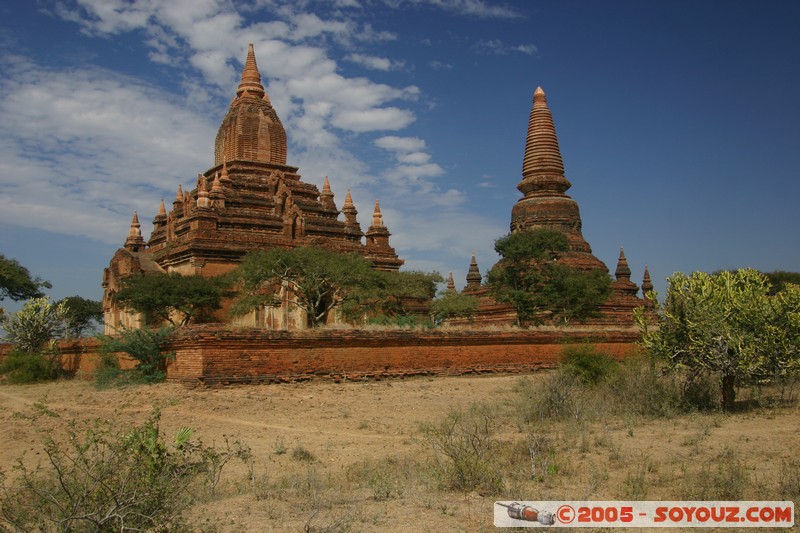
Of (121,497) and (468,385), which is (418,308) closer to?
(468,385)

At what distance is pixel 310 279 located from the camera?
19.3 m

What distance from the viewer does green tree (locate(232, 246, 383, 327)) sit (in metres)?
19.3

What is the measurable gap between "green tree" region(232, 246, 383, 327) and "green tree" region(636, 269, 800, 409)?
968 cm

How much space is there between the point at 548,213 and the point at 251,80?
1348 cm

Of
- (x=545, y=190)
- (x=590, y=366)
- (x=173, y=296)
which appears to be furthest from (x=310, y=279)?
(x=545, y=190)

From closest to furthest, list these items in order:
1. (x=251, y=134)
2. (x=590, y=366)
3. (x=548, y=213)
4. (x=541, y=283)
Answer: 1. (x=590, y=366)
2. (x=541, y=283)
3. (x=251, y=134)
4. (x=548, y=213)

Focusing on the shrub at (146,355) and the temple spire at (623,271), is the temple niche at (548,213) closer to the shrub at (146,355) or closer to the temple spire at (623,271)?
the temple spire at (623,271)

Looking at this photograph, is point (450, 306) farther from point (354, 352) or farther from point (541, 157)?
point (541, 157)

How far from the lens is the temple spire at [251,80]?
2797 cm

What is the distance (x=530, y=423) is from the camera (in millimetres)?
10531

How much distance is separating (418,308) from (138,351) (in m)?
11.8

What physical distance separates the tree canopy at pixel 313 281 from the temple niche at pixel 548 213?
30.0 ft

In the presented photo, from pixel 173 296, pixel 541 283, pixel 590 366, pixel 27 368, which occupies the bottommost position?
pixel 27 368

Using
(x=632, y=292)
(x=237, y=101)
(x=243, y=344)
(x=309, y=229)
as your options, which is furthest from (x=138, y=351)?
(x=632, y=292)
